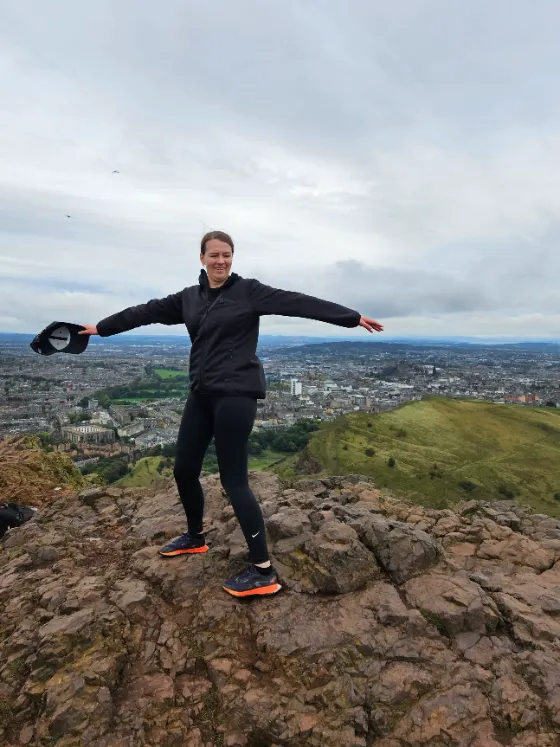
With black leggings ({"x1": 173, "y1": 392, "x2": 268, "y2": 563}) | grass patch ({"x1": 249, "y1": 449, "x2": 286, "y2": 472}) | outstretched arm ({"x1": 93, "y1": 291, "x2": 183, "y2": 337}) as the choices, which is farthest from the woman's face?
grass patch ({"x1": 249, "y1": 449, "x2": 286, "y2": 472})

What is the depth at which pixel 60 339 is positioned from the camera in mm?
5875

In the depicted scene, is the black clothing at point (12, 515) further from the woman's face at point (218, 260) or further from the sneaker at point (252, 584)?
the woman's face at point (218, 260)

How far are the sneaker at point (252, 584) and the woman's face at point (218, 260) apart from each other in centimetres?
360

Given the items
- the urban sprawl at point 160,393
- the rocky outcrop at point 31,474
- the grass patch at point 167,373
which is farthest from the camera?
the grass patch at point 167,373

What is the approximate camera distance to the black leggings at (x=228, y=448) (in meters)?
4.79

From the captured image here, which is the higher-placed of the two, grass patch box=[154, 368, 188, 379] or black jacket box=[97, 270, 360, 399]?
black jacket box=[97, 270, 360, 399]

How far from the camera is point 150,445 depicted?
50344mm

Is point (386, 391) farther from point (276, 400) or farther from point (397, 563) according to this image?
point (397, 563)

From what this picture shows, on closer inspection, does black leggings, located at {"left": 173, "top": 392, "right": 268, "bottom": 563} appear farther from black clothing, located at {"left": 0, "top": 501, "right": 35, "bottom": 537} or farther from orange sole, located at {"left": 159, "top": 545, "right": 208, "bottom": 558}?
black clothing, located at {"left": 0, "top": 501, "right": 35, "bottom": 537}

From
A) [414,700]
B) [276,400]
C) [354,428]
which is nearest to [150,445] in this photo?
[354,428]

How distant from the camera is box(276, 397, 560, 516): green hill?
144 feet

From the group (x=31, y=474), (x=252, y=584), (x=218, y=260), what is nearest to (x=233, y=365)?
(x=218, y=260)

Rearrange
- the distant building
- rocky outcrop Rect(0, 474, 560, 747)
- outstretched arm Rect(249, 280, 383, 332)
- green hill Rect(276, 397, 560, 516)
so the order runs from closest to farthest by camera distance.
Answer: rocky outcrop Rect(0, 474, 560, 747)
outstretched arm Rect(249, 280, 383, 332)
green hill Rect(276, 397, 560, 516)
the distant building

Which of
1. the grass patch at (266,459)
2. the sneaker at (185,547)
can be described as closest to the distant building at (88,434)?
the grass patch at (266,459)
